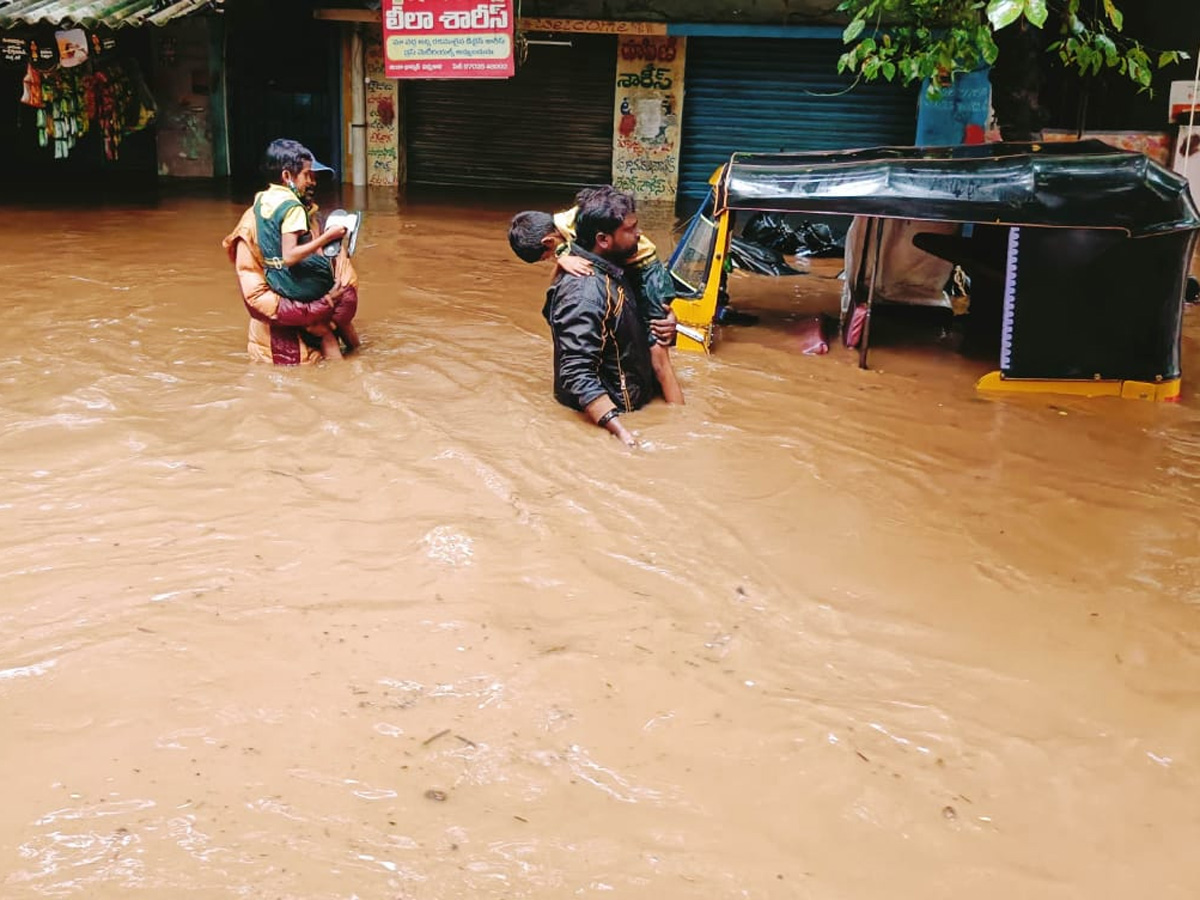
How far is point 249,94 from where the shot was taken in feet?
52.9

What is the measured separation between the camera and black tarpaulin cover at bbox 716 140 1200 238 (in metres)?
6.27

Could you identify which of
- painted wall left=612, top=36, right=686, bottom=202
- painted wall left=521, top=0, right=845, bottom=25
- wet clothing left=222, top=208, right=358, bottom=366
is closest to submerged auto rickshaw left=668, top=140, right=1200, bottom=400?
wet clothing left=222, top=208, right=358, bottom=366

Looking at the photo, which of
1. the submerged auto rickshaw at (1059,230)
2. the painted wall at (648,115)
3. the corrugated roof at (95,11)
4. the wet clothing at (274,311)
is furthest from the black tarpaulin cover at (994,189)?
the painted wall at (648,115)

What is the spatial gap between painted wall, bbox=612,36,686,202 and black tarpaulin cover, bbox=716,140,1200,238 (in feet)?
28.0

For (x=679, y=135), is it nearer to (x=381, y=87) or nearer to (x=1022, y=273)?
(x=381, y=87)

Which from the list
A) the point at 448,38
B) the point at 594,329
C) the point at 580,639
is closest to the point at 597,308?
the point at 594,329

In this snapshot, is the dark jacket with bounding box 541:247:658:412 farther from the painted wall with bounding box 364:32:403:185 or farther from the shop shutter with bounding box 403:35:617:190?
the painted wall with bounding box 364:32:403:185

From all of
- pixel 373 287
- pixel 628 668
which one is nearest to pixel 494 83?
pixel 373 287

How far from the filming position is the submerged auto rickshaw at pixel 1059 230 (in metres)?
6.30

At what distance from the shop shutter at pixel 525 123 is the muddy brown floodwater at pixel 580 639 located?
9782 millimetres

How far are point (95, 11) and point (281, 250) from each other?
7.02 m

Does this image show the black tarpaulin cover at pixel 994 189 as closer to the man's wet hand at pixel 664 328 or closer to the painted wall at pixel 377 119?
the man's wet hand at pixel 664 328

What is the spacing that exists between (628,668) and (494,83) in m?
13.8

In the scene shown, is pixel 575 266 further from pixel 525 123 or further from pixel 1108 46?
pixel 525 123
